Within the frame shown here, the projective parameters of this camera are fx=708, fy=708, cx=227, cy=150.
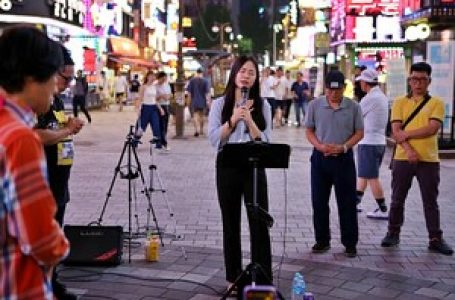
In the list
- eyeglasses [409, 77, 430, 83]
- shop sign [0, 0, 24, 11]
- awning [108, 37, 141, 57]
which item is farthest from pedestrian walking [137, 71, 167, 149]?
awning [108, 37, 141, 57]

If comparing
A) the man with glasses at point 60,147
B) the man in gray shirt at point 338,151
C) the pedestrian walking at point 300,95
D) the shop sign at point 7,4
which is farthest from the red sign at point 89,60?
the man with glasses at point 60,147

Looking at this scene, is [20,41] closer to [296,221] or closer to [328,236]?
[328,236]

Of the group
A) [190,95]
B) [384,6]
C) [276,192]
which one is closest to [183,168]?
[276,192]

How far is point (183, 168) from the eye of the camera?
1250 cm

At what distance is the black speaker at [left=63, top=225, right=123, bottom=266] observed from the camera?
6137 mm

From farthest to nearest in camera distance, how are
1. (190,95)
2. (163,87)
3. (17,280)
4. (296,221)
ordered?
(190,95), (163,87), (296,221), (17,280)

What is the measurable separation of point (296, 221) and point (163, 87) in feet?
26.6

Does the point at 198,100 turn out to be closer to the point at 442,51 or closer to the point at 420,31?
the point at 420,31

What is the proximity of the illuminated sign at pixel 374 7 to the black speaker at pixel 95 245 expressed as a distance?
16606 mm

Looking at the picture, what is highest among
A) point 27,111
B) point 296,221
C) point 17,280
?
point 27,111

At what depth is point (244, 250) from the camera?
6852mm

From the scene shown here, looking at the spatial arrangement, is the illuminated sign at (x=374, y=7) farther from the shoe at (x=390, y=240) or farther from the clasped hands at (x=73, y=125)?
the clasped hands at (x=73, y=125)

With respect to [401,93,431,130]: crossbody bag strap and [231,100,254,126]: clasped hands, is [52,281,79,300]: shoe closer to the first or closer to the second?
[231,100,254,126]: clasped hands

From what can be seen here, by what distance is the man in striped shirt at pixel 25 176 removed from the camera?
2238 mm
